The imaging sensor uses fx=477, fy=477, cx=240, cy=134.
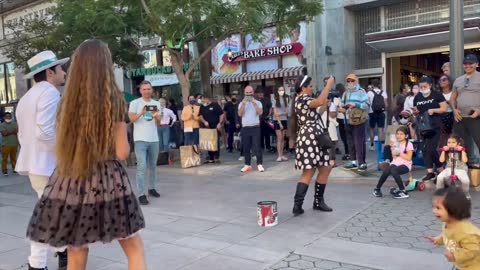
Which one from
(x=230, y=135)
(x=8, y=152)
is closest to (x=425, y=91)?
(x=230, y=135)

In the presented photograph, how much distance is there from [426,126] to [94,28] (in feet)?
29.3

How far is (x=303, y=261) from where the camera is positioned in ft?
14.7

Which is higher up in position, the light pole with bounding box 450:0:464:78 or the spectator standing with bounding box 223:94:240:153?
the light pole with bounding box 450:0:464:78

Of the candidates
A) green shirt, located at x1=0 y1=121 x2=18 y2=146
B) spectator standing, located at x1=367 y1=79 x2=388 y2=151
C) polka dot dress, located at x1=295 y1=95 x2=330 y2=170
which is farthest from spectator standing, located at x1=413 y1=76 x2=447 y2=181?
green shirt, located at x1=0 y1=121 x2=18 y2=146

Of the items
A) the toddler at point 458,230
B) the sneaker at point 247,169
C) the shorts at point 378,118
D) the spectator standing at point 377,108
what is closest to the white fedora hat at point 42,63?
the toddler at point 458,230

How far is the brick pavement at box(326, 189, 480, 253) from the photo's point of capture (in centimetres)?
494

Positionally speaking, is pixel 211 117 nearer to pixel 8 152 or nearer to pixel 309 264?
pixel 8 152

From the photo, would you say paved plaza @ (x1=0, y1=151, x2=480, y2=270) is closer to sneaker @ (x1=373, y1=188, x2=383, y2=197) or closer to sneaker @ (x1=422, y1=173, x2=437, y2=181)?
sneaker @ (x1=373, y1=188, x2=383, y2=197)

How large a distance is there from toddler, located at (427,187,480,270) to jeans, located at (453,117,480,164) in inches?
175

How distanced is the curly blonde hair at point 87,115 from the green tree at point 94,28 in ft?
27.2

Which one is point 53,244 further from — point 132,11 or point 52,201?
point 132,11

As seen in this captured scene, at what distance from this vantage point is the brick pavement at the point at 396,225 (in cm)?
494

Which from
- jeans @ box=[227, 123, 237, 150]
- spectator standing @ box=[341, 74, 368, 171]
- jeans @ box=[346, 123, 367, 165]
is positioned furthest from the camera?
jeans @ box=[227, 123, 237, 150]

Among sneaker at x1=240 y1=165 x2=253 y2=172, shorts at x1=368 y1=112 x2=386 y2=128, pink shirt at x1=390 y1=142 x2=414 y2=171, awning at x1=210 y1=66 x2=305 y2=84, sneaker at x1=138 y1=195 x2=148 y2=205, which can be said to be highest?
awning at x1=210 y1=66 x2=305 y2=84
